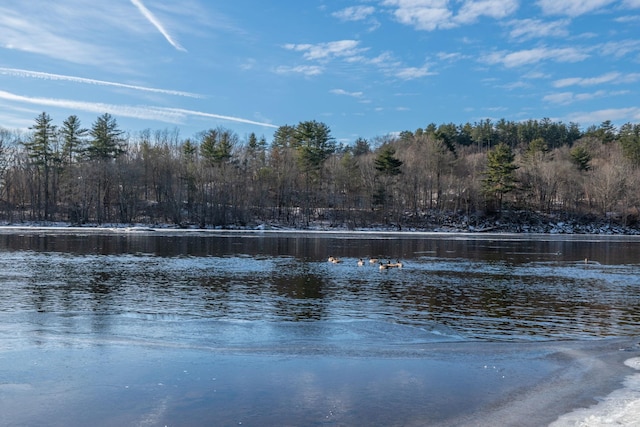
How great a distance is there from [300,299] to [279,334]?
5824 millimetres

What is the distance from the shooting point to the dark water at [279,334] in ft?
31.6

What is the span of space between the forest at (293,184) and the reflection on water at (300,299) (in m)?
49.7

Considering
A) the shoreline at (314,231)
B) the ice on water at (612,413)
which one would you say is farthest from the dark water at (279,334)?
the shoreline at (314,231)

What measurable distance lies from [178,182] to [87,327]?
74.0 m

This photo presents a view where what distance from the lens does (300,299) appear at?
68.0ft

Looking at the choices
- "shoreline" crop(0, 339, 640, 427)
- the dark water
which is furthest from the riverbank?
"shoreline" crop(0, 339, 640, 427)

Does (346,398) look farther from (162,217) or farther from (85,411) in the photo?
(162,217)

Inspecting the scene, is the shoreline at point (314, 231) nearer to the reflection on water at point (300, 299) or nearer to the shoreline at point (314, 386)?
the reflection on water at point (300, 299)

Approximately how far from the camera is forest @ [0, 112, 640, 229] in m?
84.6

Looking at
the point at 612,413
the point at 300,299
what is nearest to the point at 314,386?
the point at 612,413

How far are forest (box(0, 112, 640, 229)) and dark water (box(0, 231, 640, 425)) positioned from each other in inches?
2181

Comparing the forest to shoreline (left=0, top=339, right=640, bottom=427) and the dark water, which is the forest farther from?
shoreline (left=0, top=339, right=640, bottom=427)

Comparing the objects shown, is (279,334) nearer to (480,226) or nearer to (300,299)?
(300,299)

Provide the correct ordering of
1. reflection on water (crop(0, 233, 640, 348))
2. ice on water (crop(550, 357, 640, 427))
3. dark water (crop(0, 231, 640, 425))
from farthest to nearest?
reflection on water (crop(0, 233, 640, 348)) < dark water (crop(0, 231, 640, 425)) < ice on water (crop(550, 357, 640, 427))
